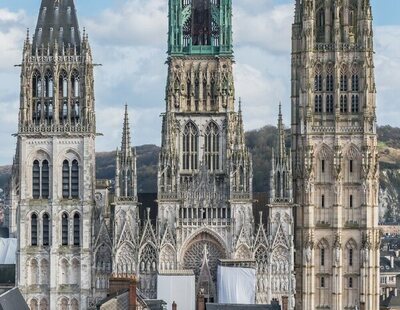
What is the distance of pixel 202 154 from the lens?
108 meters

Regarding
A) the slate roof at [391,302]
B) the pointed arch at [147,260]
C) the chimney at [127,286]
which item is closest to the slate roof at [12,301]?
the chimney at [127,286]

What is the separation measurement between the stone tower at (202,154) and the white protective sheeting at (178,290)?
1.80 metres

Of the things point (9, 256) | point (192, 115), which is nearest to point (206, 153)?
point (192, 115)

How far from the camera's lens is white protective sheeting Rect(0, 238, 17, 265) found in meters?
127

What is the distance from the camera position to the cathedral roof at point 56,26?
108 m

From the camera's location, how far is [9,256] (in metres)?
128

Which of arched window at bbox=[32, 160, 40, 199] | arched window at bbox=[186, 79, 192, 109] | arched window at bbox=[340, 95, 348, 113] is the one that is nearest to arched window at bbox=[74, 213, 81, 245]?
arched window at bbox=[32, 160, 40, 199]

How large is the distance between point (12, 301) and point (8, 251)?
42.8 meters

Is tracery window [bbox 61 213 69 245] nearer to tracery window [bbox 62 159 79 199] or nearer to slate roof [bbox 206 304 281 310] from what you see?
tracery window [bbox 62 159 79 199]

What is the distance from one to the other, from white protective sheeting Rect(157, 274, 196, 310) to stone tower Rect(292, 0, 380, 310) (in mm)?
10161

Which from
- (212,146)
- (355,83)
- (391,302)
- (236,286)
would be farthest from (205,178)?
(391,302)

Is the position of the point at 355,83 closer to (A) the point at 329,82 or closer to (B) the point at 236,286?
(A) the point at 329,82

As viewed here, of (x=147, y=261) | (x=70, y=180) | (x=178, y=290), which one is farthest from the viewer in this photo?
(x=70, y=180)

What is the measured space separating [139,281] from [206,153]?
11.6 m
